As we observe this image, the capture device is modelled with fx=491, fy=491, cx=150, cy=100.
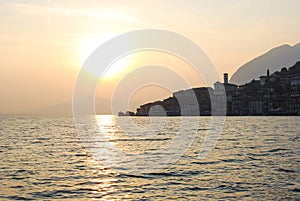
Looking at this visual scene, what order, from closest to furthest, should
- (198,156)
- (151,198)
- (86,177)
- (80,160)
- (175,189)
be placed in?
(151,198), (175,189), (86,177), (80,160), (198,156)

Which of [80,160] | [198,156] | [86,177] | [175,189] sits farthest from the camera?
[198,156]

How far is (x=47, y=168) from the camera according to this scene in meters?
34.5

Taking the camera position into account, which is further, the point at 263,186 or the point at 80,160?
the point at 80,160

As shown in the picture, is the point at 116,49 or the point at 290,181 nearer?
the point at 290,181

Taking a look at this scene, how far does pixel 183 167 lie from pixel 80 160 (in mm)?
9710

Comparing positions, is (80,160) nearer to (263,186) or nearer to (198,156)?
(198,156)

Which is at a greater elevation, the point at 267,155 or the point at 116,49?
the point at 116,49

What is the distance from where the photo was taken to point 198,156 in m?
43.6

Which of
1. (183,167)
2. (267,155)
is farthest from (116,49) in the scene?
(267,155)

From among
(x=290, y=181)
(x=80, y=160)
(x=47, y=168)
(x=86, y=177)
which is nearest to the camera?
(x=290, y=181)

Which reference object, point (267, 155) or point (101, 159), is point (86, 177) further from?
point (267, 155)

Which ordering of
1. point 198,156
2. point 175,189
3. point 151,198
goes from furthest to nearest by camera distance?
1. point 198,156
2. point 175,189
3. point 151,198

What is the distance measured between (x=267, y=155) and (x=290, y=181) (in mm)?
16009

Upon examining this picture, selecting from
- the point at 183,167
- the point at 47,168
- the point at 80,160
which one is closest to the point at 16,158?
the point at 80,160
